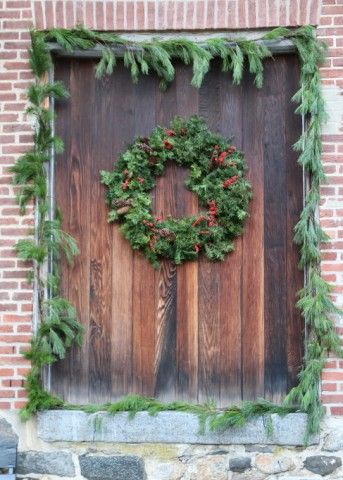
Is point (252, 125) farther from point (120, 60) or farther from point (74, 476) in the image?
point (74, 476)

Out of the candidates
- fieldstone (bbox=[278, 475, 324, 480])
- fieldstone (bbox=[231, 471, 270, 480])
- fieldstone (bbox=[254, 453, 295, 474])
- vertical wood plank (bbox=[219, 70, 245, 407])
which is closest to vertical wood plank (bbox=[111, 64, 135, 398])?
vertical wood plank (bbox=[219, 70, 245, 407])

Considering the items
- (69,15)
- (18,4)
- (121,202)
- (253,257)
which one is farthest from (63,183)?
(253,257)

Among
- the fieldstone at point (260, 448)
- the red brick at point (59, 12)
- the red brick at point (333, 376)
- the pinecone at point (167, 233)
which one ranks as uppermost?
the red brick at point (59, 12)

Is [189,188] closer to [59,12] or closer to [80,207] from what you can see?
[80,207]

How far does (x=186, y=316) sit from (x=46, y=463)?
1.27m

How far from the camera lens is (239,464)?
423cm

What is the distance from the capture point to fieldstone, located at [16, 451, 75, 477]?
14.0ft

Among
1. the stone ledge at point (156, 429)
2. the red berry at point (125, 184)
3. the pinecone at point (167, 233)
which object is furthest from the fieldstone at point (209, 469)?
the red berry at point (125, 184)

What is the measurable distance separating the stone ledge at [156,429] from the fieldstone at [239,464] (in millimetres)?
102

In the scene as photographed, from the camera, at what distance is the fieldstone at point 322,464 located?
4.20 meters

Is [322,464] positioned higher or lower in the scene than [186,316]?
lower

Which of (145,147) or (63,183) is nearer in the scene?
(145,147)

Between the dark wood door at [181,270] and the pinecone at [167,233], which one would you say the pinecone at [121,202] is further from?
the pinecone at [167,233]

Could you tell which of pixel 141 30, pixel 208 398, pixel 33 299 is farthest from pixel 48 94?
pixel 208 398
